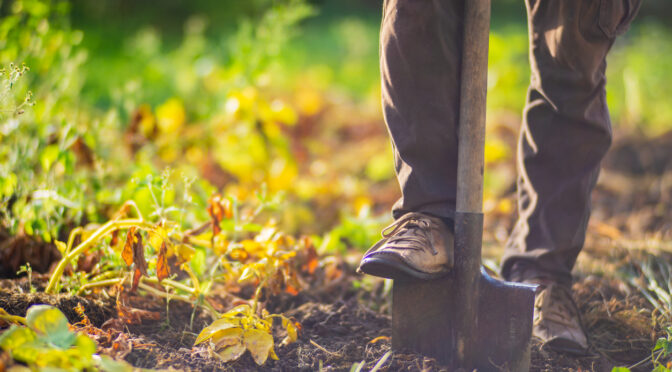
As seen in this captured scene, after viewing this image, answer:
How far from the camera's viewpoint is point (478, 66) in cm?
148

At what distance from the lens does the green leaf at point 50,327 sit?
44.5 inches

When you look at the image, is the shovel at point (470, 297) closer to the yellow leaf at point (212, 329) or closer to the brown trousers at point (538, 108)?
the brown trousers at point (538, 108)

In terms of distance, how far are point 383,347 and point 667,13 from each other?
10.4m

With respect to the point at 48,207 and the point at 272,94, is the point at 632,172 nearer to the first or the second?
the point at 272,94

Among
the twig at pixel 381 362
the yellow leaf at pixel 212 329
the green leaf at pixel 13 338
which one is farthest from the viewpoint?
the yellow leaf at pixel 212 329

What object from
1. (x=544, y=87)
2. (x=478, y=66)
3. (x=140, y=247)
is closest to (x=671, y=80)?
(x=544, y=87)

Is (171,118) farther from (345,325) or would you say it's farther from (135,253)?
(345,325)

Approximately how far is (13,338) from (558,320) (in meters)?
1.36

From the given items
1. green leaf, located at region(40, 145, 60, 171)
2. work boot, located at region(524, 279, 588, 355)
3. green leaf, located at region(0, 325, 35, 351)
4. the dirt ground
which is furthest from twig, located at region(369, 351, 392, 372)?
green leaf, located at region(40, 145, 60, 171)

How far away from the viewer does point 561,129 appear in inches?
66.6

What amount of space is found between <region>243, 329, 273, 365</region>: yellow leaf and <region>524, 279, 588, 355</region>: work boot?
2.53 feet

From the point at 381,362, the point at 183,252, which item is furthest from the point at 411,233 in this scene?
the point at 183,252

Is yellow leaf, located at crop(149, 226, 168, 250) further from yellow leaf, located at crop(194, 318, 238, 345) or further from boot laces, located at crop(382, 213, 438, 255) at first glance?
boot laces, located at crop(382, 213, 438, 255)

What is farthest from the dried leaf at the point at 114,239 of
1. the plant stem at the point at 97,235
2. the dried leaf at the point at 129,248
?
the dried leaf at the point at 129,248
